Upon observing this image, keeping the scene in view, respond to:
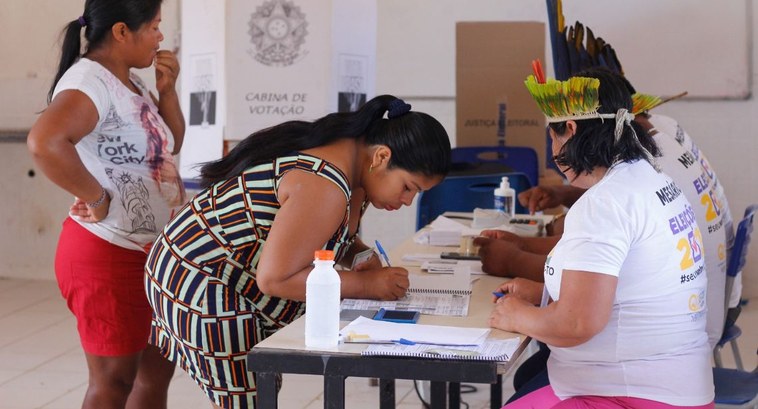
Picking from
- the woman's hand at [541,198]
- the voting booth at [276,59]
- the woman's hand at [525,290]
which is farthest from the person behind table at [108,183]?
the woman's hand at [541,198]

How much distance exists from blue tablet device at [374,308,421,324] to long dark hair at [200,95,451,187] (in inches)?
11.8

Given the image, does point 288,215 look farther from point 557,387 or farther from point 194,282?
point 557,387

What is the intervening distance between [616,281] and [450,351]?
0.32 meters

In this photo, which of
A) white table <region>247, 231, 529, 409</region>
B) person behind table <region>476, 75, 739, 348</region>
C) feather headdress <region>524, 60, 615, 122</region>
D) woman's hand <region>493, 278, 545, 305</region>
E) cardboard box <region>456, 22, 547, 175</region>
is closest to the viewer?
white table <region>247, 231, 529, 409</region>

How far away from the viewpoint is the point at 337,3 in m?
3.63

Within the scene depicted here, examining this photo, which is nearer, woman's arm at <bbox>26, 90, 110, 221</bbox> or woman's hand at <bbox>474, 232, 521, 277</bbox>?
woman's arm at <bbox>26, 90, 110, 221</bbox>

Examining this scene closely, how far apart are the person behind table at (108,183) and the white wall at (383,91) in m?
3.03

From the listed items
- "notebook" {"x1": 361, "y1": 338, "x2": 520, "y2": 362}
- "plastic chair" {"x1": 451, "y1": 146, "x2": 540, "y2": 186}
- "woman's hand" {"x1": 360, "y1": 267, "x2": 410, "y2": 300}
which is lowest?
"notebook" {"x1": 361, "y1": 338, "x2": 520, "y2": 362}

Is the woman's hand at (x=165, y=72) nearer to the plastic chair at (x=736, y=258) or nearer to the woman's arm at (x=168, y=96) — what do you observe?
the woman's arm at (x=168, y=96)

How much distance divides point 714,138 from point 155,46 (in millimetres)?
3594

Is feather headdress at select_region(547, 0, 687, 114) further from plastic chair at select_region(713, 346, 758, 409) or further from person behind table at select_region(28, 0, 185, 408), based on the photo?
person behind table at select_region(28, 0, 185, 408)

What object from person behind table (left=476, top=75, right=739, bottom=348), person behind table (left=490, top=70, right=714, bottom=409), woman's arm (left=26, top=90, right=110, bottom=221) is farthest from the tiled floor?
person behind table (left=490, top=70, right=714, bottom=409)

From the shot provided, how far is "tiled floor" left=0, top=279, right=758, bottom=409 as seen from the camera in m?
3.62

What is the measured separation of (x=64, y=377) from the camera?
394 cm
